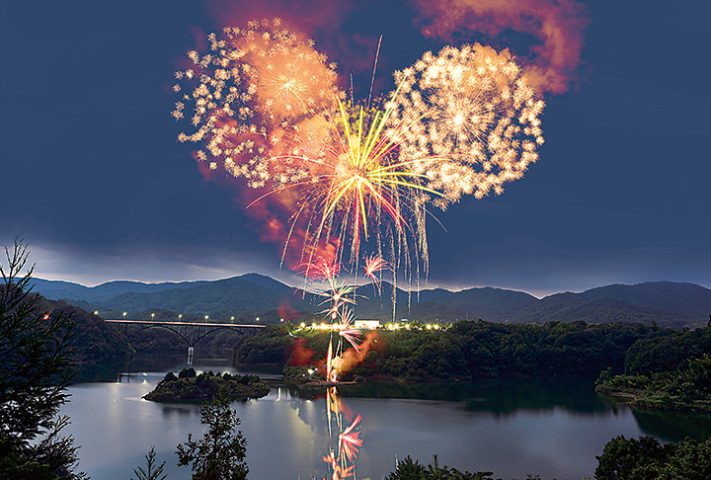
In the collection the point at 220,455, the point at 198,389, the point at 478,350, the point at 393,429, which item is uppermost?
the point at 478,350

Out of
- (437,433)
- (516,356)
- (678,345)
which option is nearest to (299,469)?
(437,433)

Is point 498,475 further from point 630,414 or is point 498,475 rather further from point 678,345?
point 678,345

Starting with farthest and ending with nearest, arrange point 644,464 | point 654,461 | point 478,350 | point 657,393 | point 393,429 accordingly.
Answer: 1. point 478,350
2. point 657,393
3. point 393,429
4. point 644,464
5. point 654,461

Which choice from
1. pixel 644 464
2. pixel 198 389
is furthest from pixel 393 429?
pixel 198 389

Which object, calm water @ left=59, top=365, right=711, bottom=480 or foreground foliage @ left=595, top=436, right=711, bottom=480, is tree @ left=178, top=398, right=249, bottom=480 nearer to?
calm water @ left=59, top=365, right=711, bottom=480

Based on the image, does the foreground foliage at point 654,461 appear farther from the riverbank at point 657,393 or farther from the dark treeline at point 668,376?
the dark treeline at point 668,376

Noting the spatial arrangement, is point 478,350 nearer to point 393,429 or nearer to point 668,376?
point 668,376

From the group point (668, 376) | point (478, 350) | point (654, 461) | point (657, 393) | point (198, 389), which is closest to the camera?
point (654, 461)
